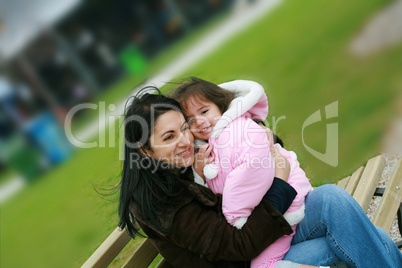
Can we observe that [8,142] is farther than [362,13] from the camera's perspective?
No

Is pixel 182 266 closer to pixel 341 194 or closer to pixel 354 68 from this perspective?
pixel 341 194

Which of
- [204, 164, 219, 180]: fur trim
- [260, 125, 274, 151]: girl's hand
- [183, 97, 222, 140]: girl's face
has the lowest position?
[260, 125, 274, 151]: girl's hand

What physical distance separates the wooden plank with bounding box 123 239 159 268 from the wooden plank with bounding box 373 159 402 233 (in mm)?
1351

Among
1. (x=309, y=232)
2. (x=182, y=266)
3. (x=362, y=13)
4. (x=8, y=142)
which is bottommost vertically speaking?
(x=362, y=13)

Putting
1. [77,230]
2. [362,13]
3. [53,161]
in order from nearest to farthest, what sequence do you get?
1. [77,230]
2. [53,161]
3. [362,13]

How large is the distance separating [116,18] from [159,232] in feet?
17.9

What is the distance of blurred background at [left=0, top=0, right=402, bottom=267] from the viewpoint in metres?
5.02

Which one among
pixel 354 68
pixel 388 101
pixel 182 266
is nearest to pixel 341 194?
pixel 182 266

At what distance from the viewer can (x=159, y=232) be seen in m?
1.59

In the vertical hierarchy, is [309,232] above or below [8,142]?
below

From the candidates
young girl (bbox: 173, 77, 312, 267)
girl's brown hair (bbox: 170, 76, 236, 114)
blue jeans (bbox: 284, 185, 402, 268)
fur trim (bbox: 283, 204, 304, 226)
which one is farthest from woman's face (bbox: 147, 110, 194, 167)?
blue jeans (bbox: 284, 185, 402, 268)

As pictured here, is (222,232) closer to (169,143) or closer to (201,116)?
(169,143)

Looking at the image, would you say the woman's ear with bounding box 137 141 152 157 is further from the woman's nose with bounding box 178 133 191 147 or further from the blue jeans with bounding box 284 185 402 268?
the blue jeans with bounding box 284 185 402 268

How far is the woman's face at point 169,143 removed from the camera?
5.59 ft
